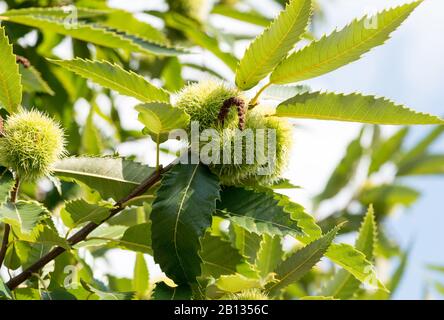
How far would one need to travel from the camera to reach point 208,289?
1609mm

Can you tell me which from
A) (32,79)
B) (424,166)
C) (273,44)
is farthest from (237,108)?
(424,166)

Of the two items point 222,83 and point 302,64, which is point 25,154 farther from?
point 302,64

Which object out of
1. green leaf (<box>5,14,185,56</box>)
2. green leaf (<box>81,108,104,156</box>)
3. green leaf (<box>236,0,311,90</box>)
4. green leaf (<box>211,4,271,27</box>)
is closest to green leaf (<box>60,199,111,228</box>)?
green leaf (<box>236,0,311,90</box>)

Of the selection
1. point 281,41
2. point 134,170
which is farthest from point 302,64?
point 134,170

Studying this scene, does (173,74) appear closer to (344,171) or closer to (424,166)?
(344,171)

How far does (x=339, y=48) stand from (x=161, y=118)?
38cm

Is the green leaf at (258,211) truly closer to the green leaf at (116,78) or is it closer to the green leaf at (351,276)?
the green leaf at (116,78)

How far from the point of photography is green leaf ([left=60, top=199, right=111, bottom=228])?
1582 mm

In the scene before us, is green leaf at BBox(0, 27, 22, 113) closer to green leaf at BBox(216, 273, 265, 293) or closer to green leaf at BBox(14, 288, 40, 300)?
green leaf at BBox(14, 288, 40, 300)

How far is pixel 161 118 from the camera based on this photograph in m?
1.48

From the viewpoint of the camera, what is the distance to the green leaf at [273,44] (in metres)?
1.44

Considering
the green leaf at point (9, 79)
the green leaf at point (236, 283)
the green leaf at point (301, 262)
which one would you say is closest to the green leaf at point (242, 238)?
the green leaf at point (301, 262)

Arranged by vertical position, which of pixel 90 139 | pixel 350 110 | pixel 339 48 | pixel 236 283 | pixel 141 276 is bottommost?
pixel 141 276
